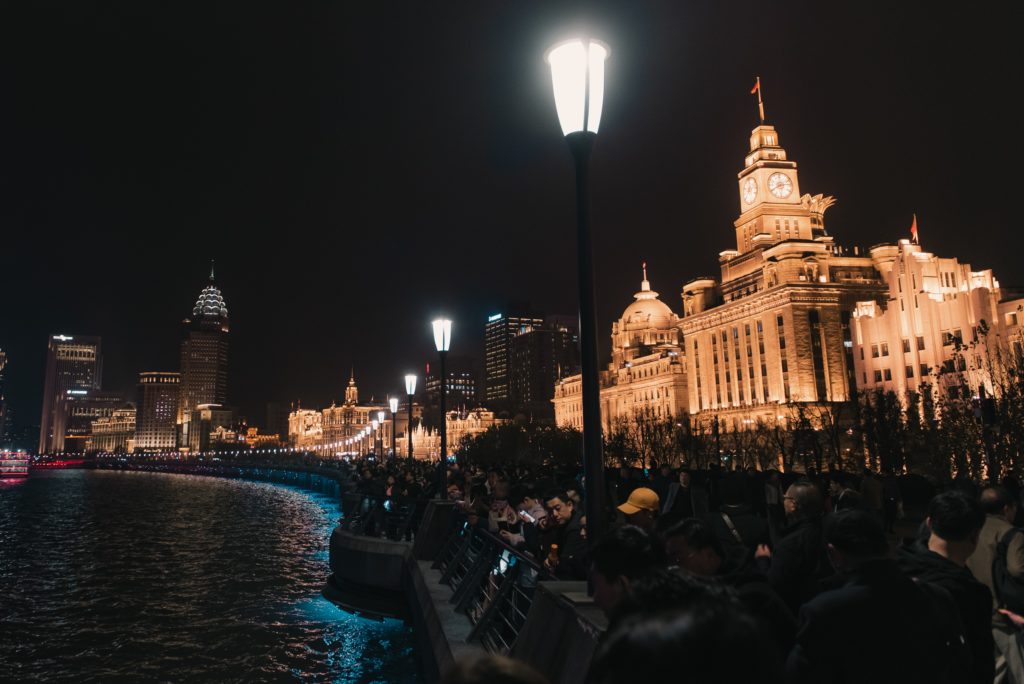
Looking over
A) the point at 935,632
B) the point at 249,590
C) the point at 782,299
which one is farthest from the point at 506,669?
the point at 782,299

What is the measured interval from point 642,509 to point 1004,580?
308cm

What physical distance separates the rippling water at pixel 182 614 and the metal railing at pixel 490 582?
87.9 inches

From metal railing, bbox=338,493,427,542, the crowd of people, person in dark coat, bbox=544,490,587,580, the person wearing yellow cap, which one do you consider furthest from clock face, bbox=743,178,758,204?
the person wearing yellow cap

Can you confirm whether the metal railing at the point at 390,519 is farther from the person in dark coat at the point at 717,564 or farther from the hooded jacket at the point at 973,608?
the hooded jacket at the point at 973,608

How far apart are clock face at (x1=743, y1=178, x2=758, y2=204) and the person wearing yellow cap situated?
4730 inches

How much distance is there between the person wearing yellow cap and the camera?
6.82 meters

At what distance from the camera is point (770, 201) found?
116500 millimetres

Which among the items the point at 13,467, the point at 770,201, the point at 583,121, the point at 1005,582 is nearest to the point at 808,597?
the point at 1005,582

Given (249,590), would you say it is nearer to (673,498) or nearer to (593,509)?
(673,498)

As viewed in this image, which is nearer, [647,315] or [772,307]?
[772,307]

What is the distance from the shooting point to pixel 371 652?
15273 mm

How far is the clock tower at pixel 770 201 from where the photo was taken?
116m

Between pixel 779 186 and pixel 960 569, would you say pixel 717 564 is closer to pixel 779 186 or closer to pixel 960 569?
pixel 960 569

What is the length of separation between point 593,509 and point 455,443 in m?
171
